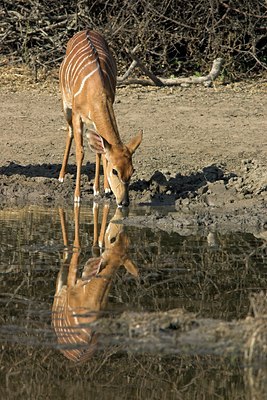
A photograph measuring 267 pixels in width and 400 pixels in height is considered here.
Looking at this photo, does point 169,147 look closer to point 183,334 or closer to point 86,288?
point 86,288

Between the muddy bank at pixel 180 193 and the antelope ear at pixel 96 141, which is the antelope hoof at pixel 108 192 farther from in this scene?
the antelope ear at pixel 96 141

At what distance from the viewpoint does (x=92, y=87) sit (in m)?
10.2

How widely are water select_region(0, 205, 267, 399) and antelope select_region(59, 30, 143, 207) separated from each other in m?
0.39

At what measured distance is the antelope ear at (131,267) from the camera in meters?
7.07

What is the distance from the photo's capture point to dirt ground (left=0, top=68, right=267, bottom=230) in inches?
393

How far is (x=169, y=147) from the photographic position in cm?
1157

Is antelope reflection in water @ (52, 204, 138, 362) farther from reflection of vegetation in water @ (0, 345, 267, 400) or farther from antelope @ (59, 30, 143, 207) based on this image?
antelope @ (59, 30, 143, 207)

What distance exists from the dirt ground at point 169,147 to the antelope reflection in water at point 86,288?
0.95m

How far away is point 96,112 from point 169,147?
1676 millimetres

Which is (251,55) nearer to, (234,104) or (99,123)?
(234,104)

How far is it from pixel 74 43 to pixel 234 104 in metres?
2.48

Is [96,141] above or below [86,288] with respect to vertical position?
below

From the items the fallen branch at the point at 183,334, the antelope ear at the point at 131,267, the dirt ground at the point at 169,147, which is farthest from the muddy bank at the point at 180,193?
the fallen branch at the point at 183,334

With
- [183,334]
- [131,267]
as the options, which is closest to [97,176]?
[131,267]
